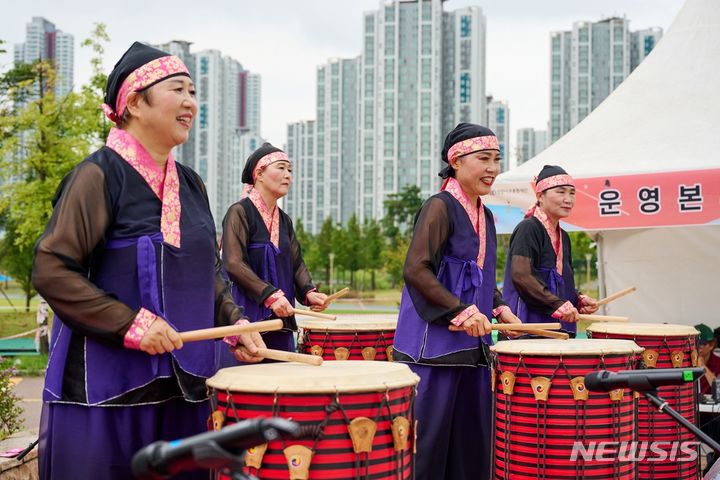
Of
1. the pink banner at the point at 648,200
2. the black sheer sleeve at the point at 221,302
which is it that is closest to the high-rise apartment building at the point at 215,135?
the pink banner at the point at 648,200

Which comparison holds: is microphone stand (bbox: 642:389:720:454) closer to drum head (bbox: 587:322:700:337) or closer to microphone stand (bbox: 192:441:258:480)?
microphone stand (bbox: 192:441:258:480)

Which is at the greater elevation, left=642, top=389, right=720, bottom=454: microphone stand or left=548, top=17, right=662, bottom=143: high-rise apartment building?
left=548, top=17, right=662, bottom=143: high-rise apartment building

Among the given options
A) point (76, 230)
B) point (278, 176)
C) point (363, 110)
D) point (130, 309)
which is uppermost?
point (363, 110)

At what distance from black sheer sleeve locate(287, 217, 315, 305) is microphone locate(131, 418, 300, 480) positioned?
12.4 ft

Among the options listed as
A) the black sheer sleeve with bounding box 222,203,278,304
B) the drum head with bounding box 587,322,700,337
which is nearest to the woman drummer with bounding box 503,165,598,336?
the drum head with bounding box 587,322,700,337

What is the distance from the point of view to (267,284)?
472cm

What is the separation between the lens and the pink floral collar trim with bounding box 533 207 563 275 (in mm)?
5551

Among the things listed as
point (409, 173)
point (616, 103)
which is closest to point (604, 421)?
point (616, 103)

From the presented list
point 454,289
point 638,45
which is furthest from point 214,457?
point 638,45

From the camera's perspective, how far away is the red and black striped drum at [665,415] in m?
4.89

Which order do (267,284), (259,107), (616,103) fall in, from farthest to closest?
(259,107)
(616,103)
(267,284)

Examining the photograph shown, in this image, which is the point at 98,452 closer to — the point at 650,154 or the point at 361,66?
the point at 650,154

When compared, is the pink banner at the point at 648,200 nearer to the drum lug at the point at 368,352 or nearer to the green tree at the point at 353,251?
the drum lug at the point at 368,352

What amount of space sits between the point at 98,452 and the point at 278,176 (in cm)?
294
